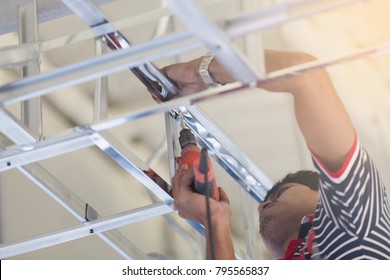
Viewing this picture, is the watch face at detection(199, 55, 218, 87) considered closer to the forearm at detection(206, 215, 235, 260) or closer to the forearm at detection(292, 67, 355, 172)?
the forearm at detection(292, 67, 355, 172)

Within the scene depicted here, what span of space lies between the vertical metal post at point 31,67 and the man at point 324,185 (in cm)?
28

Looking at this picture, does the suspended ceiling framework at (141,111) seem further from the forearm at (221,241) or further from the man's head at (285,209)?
the forearm at (221,241)

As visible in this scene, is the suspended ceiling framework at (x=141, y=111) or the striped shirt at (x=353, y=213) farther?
the striped shirt at (x=353, y=213)

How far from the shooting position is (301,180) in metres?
2.26

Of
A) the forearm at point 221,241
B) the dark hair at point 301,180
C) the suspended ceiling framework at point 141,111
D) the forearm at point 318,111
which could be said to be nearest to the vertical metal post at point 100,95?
the suspended ceiling framework at point 141,111

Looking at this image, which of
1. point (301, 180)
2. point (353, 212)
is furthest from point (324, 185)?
point (301, 180)

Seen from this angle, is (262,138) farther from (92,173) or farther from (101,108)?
(101,108)

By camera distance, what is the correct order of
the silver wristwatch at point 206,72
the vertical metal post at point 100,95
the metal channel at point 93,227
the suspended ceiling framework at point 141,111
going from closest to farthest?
1. the suspended ceiling framework at point 141,111
2. the vertical metal post at point 100,95
3. the silver wristwatch at point 206,72
4. the metal channel at point 93,227

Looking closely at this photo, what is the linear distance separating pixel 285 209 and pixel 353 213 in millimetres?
326

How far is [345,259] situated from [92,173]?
→ 1.79m

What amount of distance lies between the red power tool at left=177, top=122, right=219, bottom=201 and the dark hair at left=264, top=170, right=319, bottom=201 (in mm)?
281

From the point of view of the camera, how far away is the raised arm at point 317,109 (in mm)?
1780

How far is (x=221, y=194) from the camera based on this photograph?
200 cm
